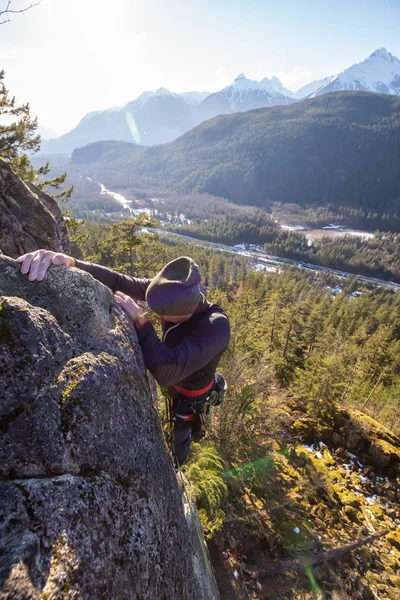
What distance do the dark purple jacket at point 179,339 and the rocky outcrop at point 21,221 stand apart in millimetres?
1833

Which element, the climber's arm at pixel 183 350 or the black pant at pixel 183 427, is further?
the black pant at pixel 183 427

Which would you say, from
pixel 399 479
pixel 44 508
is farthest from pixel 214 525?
pixel 399 479

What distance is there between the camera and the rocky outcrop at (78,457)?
1253 millimetres

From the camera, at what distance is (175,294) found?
2502mm

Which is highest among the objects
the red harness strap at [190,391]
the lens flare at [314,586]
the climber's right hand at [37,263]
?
the climber's right hand at [37,263]

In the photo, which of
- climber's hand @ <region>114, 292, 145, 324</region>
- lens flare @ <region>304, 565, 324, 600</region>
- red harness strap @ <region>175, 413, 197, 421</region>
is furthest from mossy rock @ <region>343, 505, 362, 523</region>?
climber's hand @ <region>114, 292, 145, 324</region>

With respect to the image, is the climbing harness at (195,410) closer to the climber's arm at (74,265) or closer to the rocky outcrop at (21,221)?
the climber's arm at (74,265)

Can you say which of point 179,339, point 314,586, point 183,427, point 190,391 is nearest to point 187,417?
point 183,427

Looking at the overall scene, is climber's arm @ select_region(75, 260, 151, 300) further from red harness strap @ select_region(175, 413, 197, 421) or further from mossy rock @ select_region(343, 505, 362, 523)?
mossy rock @ select_region(343, 505, 362, 523)

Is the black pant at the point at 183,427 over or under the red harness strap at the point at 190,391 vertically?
under

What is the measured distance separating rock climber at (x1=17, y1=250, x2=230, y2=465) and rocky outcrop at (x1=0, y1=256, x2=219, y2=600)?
0.13m

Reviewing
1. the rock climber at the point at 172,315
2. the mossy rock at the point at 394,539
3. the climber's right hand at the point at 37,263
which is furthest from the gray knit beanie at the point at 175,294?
the mossy rock at the point at 394,539

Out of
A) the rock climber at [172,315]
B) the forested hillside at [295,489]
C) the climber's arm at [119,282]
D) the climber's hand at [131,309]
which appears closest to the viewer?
the rock climber at [172,315]

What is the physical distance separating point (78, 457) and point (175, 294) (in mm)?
1383
